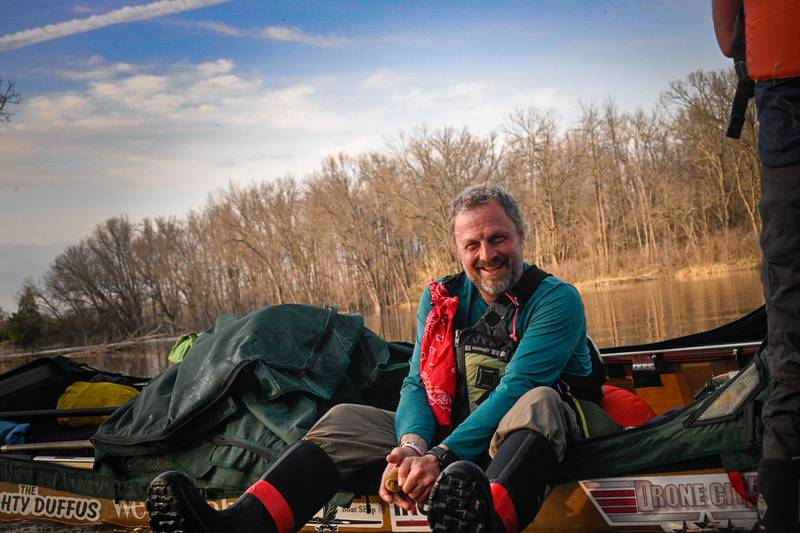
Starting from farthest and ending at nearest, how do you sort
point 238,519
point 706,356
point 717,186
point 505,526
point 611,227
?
point 611,227, point 717,186, point 706,356, point 238,519, point 505,526

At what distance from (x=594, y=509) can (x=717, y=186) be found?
38.1m

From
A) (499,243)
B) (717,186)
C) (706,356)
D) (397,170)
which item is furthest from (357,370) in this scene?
(397,170)

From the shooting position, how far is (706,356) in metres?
3.97

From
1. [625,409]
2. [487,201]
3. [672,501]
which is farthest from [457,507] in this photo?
[625,409]

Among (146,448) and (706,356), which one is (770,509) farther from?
(146,448)

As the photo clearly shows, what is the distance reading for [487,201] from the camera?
9.23 feet

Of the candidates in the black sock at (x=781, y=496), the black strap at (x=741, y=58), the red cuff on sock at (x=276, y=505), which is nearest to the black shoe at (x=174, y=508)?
the red cuff on sock at (x=276, y=505)

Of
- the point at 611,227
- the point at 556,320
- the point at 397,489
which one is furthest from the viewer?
the point at 611,227

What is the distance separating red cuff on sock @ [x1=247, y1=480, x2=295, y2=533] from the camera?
2.33m

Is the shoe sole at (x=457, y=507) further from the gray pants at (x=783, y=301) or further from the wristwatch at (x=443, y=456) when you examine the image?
the gray pants at (x=783, y=301)

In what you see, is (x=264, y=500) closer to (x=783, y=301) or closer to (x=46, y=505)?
(x=783, y=301)

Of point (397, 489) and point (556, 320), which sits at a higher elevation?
point (556, 320)

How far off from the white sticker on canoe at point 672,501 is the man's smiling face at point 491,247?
848 mm

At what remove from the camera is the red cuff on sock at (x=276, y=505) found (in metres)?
2.33
